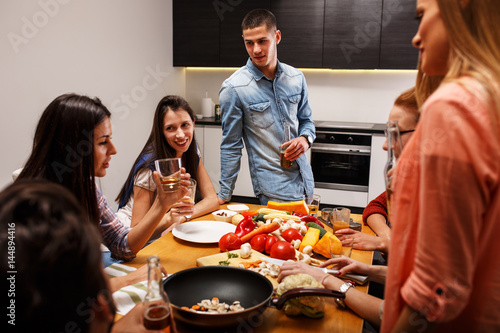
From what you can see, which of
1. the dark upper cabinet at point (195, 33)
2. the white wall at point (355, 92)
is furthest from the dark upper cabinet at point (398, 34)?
the dark upper cabinet at point (195, 33)

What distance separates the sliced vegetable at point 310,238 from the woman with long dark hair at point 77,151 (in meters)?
0.62

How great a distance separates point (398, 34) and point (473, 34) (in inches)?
151

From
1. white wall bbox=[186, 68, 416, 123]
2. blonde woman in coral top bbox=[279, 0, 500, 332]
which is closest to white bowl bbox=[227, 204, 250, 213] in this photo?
blonde woman in coral top bbox=[279, 0, 500, 332]

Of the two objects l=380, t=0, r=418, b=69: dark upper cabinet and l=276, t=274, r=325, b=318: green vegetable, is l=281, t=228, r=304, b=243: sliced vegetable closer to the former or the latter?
l=276, t=274, r=325, b=318: green vegetable

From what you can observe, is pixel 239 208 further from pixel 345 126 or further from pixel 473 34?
pixel 345 126

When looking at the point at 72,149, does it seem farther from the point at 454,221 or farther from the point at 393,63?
the point at 393,63

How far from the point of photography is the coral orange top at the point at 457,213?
674 mm

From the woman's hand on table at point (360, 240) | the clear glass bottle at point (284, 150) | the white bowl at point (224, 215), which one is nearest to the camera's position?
the woman's hand on table at point (360, 240)

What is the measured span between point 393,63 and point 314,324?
3.76 metres

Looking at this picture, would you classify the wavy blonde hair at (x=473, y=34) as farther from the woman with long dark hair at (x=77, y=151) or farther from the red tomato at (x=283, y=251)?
the woman with long dark hair at (x=77, y=151)

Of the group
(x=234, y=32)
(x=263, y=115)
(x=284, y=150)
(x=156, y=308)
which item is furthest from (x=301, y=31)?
(x=156, y=308)

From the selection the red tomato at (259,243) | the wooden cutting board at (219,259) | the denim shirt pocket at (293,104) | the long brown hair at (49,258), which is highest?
the denim shirt pocket at (293,104)

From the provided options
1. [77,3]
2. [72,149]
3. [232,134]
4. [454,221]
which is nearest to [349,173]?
[232,134]

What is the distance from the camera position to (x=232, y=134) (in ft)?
8.82
